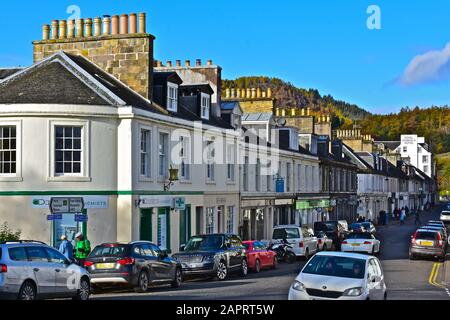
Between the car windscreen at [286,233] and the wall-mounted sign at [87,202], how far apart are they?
1095 centimetres

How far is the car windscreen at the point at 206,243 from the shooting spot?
27359mm

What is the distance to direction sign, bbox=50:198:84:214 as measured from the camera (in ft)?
83.6

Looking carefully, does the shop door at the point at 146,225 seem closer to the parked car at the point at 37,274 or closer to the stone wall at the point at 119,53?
the stone wall at the point at 119,53

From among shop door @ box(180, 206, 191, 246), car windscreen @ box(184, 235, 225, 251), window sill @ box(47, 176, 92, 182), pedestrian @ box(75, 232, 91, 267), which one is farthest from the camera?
shop door @ box(180, 206, 191, 246)

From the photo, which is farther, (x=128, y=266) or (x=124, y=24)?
(x=124, y=24)

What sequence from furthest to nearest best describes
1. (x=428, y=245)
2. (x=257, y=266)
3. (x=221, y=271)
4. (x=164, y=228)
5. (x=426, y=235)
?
1. (x=426, y=235)
2. (x=428, y=245)
3. (x=164, y=228)
4. (x=257, y=266)
5. (x=221, y=271)

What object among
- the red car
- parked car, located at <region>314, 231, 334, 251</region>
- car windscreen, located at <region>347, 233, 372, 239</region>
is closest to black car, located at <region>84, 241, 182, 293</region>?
the red car

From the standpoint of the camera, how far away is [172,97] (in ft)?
116

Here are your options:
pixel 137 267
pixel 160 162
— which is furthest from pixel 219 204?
pixel 137 267

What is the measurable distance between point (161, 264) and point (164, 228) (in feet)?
32.9

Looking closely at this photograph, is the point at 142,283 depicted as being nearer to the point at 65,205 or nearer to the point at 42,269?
the point at 42,269

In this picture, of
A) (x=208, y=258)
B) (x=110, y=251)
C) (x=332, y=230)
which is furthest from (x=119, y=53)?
(x=332, y=230)

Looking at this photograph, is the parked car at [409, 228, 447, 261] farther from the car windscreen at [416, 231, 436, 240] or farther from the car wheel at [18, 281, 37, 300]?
the car wheel at [18, 281, 37, 300]

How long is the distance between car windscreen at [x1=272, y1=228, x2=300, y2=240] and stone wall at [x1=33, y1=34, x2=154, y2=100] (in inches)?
379
